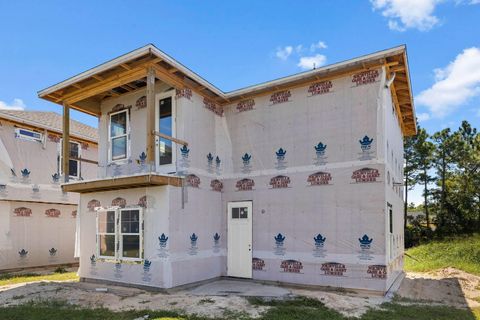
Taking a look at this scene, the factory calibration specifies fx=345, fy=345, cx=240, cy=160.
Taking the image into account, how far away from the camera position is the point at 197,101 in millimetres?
10297

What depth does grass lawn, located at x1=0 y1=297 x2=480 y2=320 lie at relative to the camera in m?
6.37

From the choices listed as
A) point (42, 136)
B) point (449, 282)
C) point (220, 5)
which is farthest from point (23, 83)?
point (449, 282)

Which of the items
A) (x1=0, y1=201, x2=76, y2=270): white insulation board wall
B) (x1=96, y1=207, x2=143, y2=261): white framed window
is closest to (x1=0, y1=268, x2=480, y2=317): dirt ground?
(x1=96, y1=207, x2=143, y2=261): white framed window

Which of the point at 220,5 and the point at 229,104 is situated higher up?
the point at 220,5

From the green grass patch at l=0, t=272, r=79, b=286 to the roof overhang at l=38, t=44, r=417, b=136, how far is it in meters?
5.57

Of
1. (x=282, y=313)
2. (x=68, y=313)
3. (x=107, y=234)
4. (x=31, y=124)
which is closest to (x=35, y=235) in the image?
(x=31, y=124)

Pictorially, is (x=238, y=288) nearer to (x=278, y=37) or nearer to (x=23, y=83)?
(x=278, y=37)

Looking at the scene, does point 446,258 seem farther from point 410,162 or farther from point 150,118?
point 150,118

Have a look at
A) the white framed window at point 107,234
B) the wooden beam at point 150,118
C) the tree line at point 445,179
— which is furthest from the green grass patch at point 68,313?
the tree line at point 445,179

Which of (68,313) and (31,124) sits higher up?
(31,124)

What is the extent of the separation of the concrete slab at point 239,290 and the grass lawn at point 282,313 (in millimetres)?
1027

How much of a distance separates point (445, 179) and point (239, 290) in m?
22.9

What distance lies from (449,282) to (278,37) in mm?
9763

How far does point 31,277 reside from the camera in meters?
11.6
